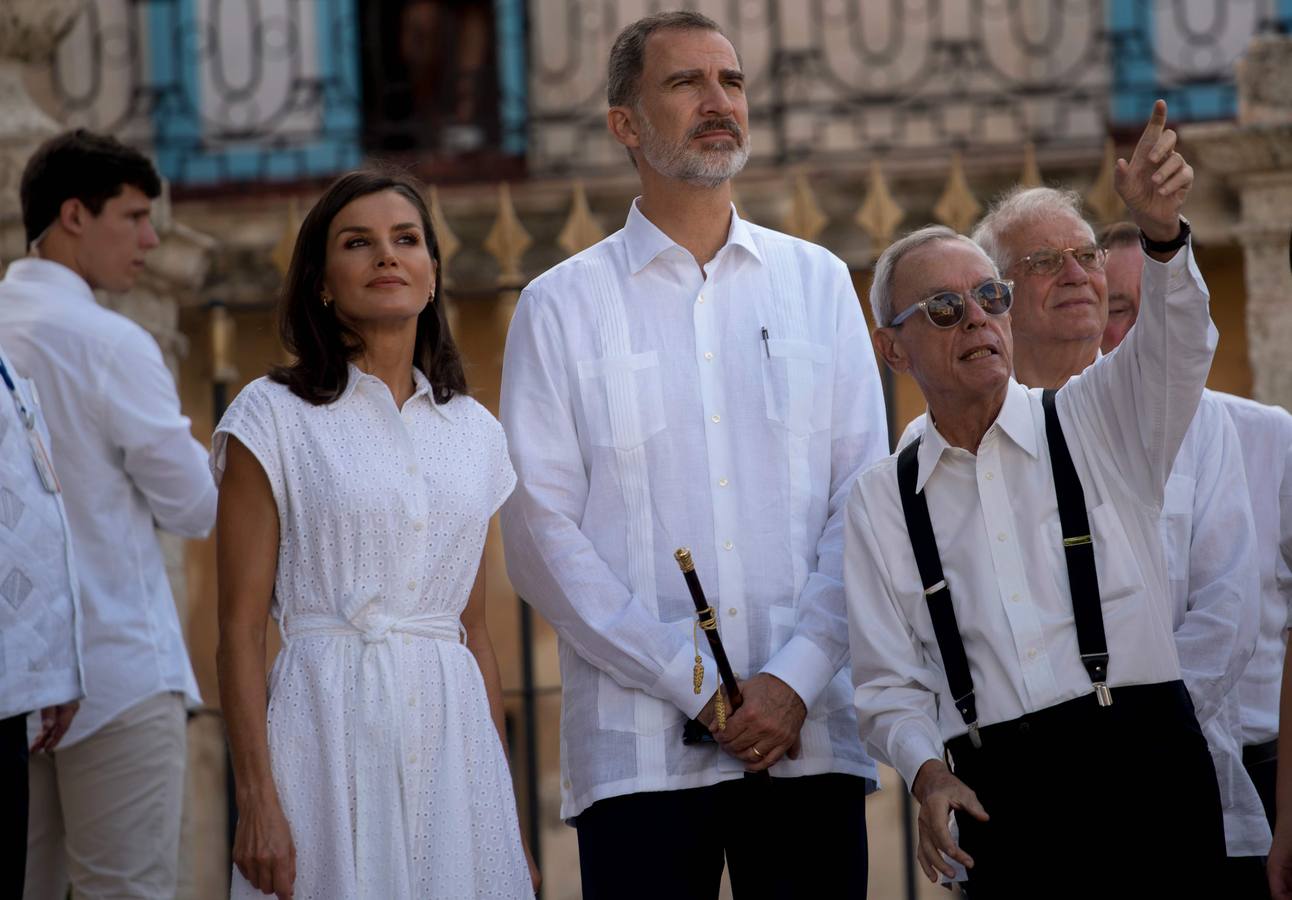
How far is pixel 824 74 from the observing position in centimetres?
943

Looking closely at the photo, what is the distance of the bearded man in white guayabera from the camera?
143 inches

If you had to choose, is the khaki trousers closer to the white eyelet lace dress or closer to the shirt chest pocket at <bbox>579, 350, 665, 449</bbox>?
the white eyelet lace dress

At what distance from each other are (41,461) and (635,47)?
1.49 meters

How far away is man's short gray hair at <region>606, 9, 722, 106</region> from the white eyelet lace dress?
90 centimetres

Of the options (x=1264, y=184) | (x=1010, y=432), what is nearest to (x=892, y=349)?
(x=1010, y=432)

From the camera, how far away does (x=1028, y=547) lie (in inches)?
132

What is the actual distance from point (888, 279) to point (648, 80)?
0.69 metres

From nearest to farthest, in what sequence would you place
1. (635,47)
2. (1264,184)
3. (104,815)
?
(635,47), (104,815), (1264,184)

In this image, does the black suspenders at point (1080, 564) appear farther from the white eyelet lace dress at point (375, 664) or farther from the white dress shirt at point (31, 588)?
the white dress shirt at point (31, 588)

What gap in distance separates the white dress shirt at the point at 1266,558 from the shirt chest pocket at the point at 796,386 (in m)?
0.81

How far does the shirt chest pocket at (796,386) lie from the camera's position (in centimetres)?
383

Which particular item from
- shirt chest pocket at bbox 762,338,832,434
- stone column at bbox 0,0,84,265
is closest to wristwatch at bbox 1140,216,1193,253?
shirt chest pocket at bbox 762,338,832,434

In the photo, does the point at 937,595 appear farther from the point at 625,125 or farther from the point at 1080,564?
the point at 625,125

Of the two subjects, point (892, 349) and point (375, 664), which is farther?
point (892, 349)
